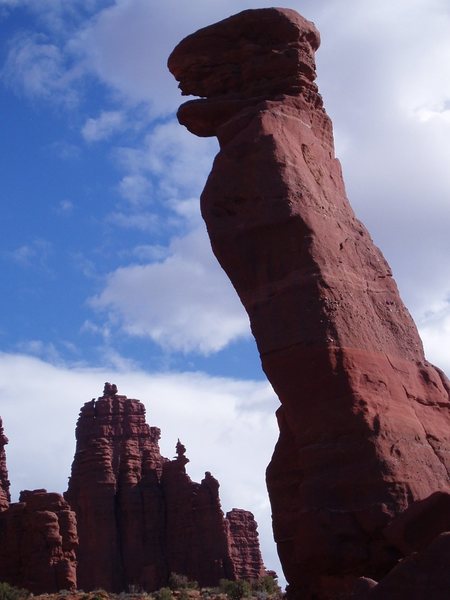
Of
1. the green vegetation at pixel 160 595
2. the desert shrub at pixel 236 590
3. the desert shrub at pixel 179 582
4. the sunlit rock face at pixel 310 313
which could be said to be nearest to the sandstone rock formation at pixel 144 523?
the desert shrub at pixel 179 582

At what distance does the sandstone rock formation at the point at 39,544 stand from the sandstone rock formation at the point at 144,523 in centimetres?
1226

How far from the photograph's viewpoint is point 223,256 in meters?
15.5

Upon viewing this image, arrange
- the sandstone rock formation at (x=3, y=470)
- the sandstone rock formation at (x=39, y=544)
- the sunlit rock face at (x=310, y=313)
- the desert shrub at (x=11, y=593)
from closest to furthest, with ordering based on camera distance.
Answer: the sunlit rock face at (x=310, y=313)
the desert shrub at (x=11, y=593)
the sandstone rock formation at (x=39, y=544)
the sandstone rock formation at (x=3, y=470)

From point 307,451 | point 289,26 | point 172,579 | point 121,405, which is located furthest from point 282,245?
point 121,405

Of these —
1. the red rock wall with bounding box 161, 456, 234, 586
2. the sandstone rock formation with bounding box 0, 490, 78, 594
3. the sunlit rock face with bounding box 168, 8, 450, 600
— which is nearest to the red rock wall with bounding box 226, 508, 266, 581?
the red rock wall with bounding box 161, 456, 234, 586

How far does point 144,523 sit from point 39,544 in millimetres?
17881

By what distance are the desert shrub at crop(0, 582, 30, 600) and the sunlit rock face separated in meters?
23.1

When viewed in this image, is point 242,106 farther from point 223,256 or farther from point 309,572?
point 309,572

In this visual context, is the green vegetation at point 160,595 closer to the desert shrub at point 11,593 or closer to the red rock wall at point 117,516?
the desert shrub at point 11,593

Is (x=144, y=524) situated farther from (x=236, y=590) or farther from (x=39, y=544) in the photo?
(x=236, y=590)

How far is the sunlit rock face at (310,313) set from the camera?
1338cm

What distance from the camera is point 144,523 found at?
59.2 meters

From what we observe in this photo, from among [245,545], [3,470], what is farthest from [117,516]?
[245,545]

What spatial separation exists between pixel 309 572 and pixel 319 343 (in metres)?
3.14
